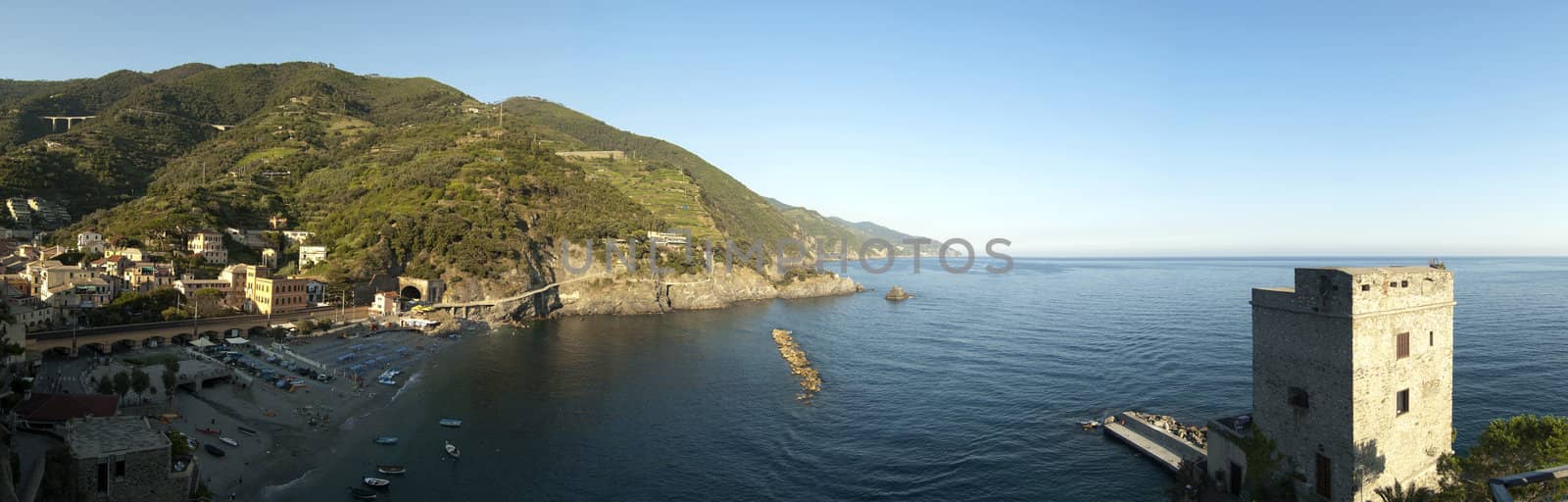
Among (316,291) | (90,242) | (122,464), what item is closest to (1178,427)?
(122,464)

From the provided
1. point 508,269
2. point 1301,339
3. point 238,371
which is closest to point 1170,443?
point 1301,339

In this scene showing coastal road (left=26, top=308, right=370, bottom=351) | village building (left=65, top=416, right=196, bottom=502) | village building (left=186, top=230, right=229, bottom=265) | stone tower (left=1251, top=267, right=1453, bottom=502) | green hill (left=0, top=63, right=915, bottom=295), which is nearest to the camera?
stone tower (left=1251, top=267, right=1453, bottom=502)

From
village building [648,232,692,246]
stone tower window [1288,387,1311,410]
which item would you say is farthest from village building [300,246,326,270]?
stone tower window [1288,387,1311,410]

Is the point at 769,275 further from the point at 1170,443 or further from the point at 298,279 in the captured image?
the point at 1170,443

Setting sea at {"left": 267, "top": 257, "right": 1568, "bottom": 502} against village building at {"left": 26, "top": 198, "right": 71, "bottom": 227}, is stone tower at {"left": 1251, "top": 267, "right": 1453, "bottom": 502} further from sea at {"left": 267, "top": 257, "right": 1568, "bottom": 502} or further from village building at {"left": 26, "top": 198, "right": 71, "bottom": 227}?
village building at {"left": 26, "top": 198, "right": 71, "bottom": 227}

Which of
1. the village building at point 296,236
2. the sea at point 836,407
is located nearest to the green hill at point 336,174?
the village building at point 296,236

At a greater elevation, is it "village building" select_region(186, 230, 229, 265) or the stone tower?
A: "village building" select_region(186, 230, 229, 265)
